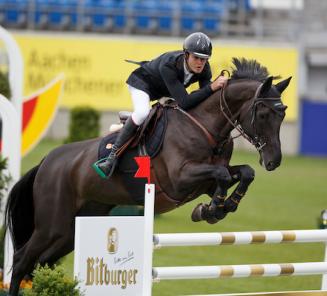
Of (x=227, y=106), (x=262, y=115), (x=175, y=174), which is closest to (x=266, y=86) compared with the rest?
(x=262, y=115)

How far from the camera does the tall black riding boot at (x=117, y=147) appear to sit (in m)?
6.78

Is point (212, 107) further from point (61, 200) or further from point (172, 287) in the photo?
point (172, 287)

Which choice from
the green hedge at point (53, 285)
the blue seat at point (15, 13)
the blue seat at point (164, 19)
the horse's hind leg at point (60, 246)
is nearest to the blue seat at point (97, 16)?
the blue seat at point (164, 19)

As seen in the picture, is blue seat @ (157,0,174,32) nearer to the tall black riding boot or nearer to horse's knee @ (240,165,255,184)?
the tall black riding boot

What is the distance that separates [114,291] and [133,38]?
766 inches

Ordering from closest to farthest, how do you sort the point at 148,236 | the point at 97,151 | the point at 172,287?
the point at 148,236 → the point at 97,151 → the point at 172,287

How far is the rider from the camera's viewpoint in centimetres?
654

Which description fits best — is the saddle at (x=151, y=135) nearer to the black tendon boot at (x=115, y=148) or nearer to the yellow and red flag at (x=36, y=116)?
the black tendon boot at (x=115, y=148)

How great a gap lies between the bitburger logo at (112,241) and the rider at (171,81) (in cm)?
124

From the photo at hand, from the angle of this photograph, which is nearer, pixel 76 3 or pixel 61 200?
pixel 61 200

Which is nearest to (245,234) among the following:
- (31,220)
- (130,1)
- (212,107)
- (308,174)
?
(212,107)

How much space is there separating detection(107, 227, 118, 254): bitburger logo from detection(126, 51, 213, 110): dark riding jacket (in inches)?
57.1

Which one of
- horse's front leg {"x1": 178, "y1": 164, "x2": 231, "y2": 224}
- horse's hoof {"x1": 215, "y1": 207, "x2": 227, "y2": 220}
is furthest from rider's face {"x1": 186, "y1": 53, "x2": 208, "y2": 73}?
horse's hoof {"x1": 215, "y1": 207, "x2": 227, "y2": 220}

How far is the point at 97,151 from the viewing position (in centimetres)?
708
